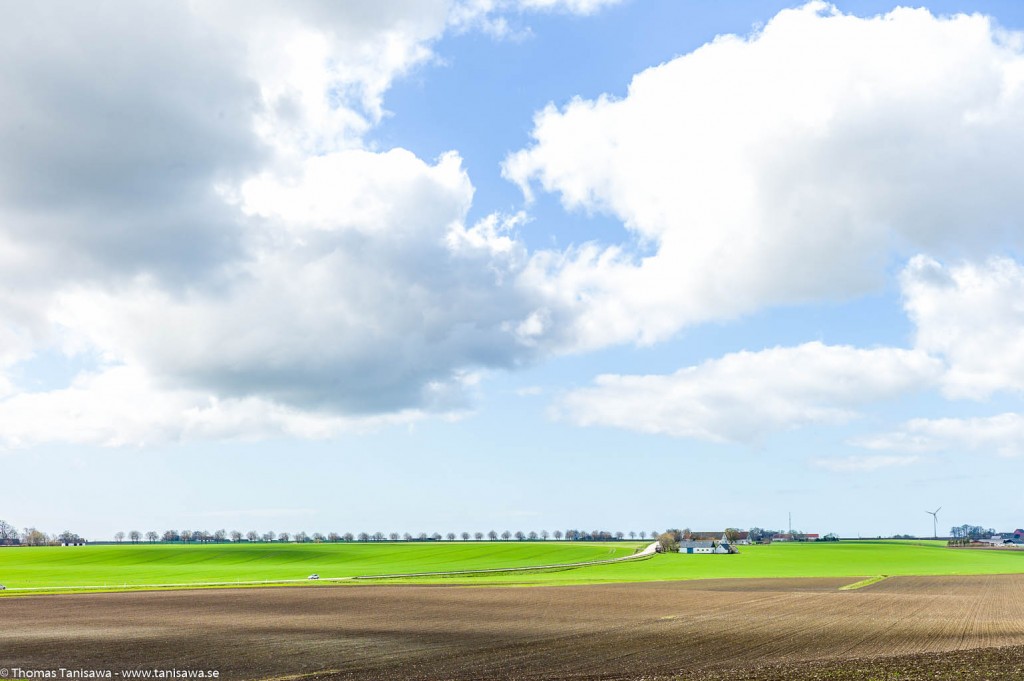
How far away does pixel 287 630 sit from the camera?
4909 cm

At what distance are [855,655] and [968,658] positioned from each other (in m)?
4.72

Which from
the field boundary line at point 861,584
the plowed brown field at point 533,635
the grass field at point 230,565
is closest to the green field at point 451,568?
the grass field at point 230,565

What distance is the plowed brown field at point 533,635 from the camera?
112 ft

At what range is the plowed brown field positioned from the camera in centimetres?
3422

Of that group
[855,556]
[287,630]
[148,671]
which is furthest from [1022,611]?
[855,556]

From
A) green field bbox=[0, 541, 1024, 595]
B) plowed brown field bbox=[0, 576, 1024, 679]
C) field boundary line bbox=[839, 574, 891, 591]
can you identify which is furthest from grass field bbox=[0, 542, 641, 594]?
field boundary line bbox=[839, 574, 891, 591]

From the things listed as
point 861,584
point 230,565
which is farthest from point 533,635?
point 230,565

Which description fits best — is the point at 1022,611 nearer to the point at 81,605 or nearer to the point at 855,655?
the point at 855,655

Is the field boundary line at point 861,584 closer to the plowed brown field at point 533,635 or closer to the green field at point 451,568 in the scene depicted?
the green field at point 451,568

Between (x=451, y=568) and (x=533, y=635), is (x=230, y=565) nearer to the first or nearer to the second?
(x=451, y=568)

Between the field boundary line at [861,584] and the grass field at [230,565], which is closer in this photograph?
the field boundary line at [861,584]

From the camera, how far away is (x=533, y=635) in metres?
45.7

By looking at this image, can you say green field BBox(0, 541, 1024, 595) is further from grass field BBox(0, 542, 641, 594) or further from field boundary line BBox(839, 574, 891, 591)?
field boundary line BBox(839, 574, 891, 591)

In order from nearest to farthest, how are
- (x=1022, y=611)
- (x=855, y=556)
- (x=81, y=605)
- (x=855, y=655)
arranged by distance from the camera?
(x=855, y=655) → (x=1022, y=611) → (x=81, y=605) → (x=855, y=556)
